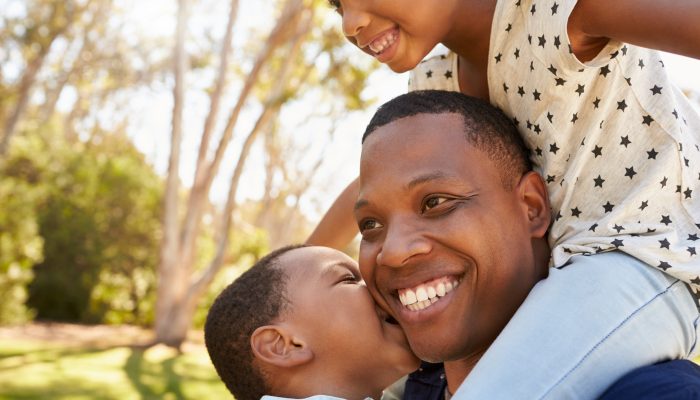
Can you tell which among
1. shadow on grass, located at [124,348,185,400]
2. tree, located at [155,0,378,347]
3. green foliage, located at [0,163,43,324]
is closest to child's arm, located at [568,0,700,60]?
shadow on grass, located at [124,348,185,400]

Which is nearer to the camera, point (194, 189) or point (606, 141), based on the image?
point (606, 141)

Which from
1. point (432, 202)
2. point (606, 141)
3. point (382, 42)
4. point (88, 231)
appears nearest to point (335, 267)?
point (432, 202)

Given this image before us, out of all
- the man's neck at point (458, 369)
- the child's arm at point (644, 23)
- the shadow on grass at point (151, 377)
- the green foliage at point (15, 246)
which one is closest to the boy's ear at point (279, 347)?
the man's neck at point (458, 369)

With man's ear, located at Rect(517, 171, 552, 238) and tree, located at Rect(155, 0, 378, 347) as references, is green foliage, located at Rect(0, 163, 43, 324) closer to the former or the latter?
tree, located at Rect(155, 0, 378, 347)

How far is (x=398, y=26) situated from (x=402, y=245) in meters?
0.74

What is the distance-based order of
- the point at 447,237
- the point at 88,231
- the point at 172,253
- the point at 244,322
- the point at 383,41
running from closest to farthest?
the point at 447,237 < the point at 383,41 < the point at 244,322 < the point at 172,253 < the point at 88,231

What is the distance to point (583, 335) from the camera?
1789 mm

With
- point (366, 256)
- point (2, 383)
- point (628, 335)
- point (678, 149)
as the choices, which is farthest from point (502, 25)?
point (2, 383)

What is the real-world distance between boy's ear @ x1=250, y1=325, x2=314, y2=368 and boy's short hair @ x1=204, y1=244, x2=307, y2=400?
0.04 metres

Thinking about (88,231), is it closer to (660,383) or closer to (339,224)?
(339,224)

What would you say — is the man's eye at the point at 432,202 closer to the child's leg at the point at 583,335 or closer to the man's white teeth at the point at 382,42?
the child's leg at the point at 583,335

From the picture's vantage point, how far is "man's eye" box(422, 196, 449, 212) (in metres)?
2.00

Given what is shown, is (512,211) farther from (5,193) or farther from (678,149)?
(5,193)

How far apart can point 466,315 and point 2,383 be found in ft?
24.5
